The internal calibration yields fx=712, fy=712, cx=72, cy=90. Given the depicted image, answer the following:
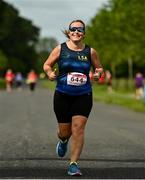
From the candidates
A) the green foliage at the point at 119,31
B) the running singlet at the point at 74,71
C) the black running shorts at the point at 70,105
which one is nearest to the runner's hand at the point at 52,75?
the running singlet at the point at 74,71

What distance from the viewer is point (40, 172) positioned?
8.94m

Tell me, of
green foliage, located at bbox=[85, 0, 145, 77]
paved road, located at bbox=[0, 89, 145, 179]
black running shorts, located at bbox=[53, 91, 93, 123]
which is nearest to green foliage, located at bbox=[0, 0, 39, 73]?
green foliage, located at bbox=[85, 0, 145, 77]

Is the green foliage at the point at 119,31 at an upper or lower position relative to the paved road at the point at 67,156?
upper

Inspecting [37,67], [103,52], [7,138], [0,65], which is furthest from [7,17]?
[7,138]

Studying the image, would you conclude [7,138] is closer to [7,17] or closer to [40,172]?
[40,172]

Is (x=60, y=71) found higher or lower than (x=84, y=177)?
higher

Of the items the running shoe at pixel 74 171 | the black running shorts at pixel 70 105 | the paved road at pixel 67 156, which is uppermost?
the black running shorts at pixel 70 105

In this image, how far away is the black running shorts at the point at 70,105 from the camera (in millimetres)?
8961

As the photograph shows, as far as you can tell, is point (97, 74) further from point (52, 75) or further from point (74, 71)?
point (52, 75)

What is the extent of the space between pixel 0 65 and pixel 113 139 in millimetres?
79113

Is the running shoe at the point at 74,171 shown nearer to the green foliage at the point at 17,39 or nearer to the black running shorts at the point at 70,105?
the black running shorts at the point at 70,105

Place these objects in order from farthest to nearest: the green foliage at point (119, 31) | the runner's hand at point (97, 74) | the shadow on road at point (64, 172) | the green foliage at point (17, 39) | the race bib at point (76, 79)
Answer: the green foliage at point (17, 39) < the green foliage at point (119, 31) < the runner's hand at point (97, 74) < the race bib at point (76, 79) < the shadow on road at point (64, 172)

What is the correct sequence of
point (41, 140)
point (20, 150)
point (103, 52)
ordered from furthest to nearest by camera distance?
point (103, 52) < point (41, 140) < point (20, 150)

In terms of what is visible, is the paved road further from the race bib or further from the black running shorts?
the race bib
